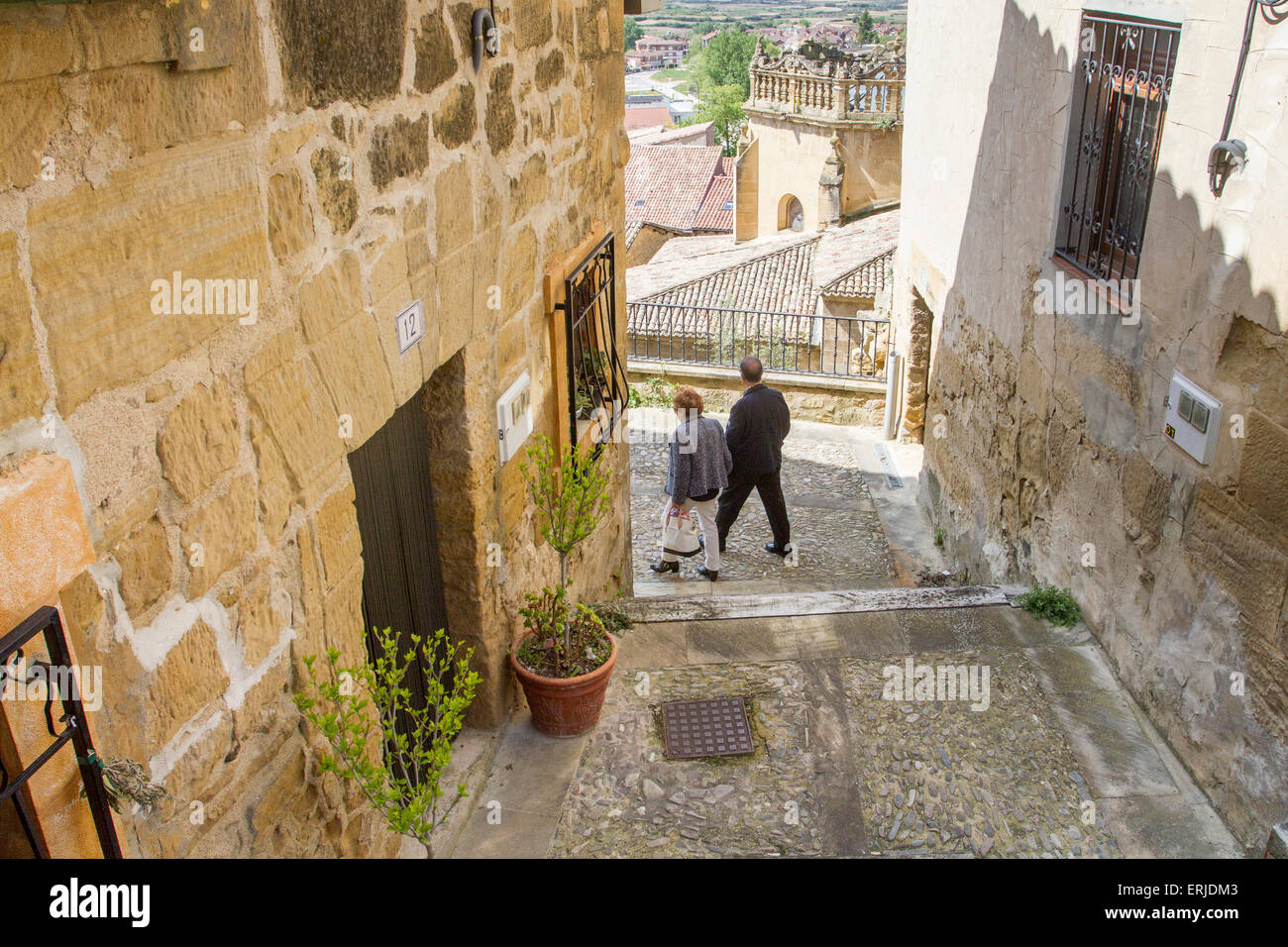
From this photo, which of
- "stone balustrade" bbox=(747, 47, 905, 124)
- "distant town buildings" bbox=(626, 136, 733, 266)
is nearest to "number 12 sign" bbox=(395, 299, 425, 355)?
"stone balustrade" bbox=(747, 47, 905, 124)

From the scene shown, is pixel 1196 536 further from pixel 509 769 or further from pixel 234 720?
pixel 234 720

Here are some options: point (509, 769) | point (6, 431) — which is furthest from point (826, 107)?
point (6, 431)

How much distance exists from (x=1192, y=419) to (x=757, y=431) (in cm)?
328

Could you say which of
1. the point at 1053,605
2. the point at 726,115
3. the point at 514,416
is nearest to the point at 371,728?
the point at 514,416

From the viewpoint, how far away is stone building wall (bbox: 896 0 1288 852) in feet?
10.6

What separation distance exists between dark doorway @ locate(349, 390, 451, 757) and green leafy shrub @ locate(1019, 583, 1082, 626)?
9.48 feet

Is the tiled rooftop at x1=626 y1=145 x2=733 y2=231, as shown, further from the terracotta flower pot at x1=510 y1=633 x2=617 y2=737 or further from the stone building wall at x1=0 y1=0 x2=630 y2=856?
the stone building wall at x1=0 y1=0 x2=630 y2=856

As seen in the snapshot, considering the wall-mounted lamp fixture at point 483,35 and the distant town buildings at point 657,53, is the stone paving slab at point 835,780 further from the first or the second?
the distant town buildings at point 657,53

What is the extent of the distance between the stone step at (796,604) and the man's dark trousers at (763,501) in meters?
1.94

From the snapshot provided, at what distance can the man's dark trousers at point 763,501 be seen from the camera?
6992 mm

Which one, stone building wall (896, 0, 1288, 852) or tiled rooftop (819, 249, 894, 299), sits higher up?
stone building wall (896, 0, 1288, 852)

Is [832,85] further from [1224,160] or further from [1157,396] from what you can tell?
[1224,160]

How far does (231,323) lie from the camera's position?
1908 millimetres
